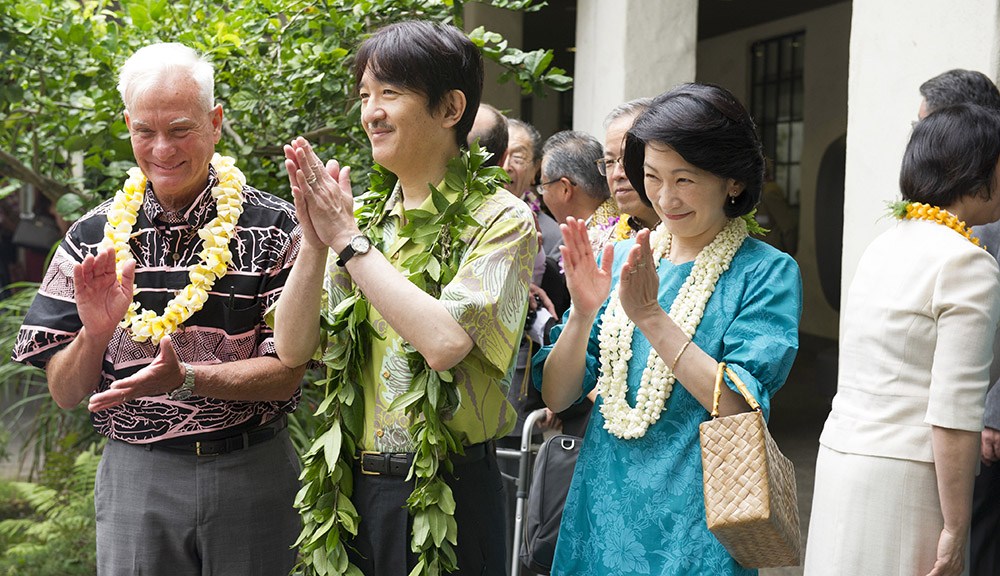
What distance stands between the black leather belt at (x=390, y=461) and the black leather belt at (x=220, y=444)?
49 centimetres

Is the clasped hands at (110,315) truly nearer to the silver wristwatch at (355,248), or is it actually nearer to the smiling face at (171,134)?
the smiling face at (171,134)

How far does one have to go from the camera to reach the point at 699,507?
2633mm

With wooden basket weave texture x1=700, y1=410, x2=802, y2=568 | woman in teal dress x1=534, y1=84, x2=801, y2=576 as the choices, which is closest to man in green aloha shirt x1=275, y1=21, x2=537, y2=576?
woman in teal dress x1=534, y1=84, x2=801, y2=576

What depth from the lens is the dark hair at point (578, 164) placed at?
5.09m

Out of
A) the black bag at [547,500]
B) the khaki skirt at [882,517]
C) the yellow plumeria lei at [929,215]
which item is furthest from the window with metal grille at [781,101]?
the khaki skirt at [882,517]

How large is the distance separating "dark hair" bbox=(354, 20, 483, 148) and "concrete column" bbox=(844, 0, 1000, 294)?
2280mm

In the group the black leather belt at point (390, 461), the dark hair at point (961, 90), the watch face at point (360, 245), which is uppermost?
the dark hair at point (961, 90)

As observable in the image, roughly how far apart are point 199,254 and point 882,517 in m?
1.98

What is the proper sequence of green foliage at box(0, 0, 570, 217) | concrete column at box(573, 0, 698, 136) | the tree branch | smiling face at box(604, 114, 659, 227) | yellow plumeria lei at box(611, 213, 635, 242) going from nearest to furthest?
smiling face at box(604, 114, 659, 227) → yellow plumeria lei at box(611, 213, 635, 242) → green foliage at box(0, 0, 570, 217) → the tree branch → concrete column at box(573, 0, 698, 136)

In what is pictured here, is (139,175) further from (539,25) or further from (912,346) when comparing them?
(539,25)

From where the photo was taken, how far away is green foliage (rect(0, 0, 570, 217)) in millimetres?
4965

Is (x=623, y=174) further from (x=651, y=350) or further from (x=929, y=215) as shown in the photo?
(x=651, y=350)

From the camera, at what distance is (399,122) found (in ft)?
8.79

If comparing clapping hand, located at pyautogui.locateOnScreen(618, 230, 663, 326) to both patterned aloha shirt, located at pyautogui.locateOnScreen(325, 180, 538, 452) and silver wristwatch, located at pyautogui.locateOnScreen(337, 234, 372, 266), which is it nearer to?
patterned aloha shirt, located at pyautogui.locateOnScreen(325, 180, 538, 452)
